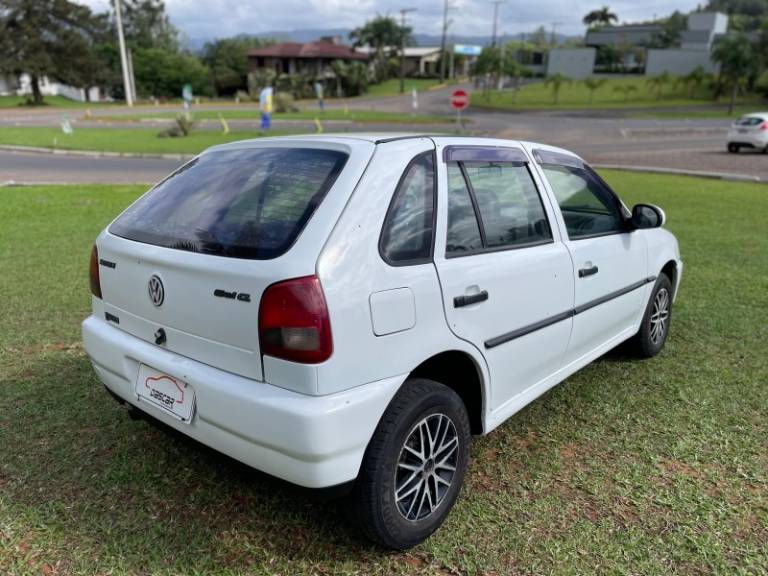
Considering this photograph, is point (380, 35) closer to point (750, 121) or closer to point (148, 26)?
Answer: point (148, 26)

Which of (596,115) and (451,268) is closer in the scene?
(451,268)

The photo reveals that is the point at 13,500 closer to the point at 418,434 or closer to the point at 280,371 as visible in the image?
the point at 280,371

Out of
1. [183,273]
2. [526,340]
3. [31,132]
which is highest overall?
[183,273]

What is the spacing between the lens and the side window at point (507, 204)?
2971 millimetres

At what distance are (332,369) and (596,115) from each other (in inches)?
1811

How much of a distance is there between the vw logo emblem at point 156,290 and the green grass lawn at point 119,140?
1685 cm

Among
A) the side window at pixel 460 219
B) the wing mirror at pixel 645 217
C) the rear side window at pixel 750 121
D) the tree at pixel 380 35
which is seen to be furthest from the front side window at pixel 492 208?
the tree at pixel 380 35

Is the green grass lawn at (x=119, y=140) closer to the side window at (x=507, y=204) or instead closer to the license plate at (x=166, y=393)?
the side window at (x=507, y=204)

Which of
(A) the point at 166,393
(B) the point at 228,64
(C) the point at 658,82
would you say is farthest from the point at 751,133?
(B) the point at 228,64

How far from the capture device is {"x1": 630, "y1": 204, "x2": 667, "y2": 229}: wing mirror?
3998 millimetres

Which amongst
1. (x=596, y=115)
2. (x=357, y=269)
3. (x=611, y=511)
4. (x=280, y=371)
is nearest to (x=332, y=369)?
(x=280, y=371)

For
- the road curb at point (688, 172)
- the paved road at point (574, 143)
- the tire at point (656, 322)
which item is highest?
the tire at point (656, 322)

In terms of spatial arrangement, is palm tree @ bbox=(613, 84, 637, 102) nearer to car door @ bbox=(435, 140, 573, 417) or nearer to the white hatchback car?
car door @ bbox=(435, 140, 573, 417)

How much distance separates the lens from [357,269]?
230 centimetres
